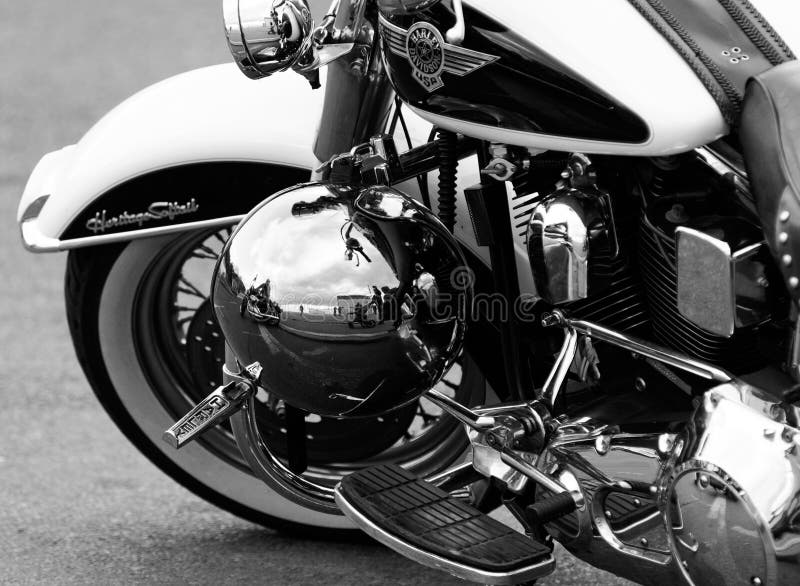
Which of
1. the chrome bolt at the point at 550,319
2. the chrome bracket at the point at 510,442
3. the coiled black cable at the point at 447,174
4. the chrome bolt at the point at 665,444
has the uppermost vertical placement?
the coiled black cable at the point at 447,174

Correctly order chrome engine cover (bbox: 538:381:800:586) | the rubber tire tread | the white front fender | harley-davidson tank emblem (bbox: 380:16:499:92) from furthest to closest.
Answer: the rubber tire tread
the white front fender
harley-davidson tank emblem (bbox: 380:16:499:92)
chrome engine cover (bbox: 538:381:800:586)

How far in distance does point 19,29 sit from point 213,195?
5.74 metres

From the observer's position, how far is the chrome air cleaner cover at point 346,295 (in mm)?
1934

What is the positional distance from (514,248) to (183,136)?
0.70m

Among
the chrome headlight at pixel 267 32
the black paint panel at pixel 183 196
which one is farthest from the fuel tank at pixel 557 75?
the black paint panel at pixel 183 196

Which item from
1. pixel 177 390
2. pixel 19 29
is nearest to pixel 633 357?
pixel 177 390

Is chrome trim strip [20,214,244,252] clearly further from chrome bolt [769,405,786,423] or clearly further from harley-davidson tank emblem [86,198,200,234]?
chrome bolt [769,405,786,423]

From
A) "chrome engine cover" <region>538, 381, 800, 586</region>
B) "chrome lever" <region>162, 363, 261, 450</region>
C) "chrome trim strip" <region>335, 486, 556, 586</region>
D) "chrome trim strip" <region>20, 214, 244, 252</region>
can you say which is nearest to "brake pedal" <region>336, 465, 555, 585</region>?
"chrome trim strip" <region>335, 486, 556, 586</region>

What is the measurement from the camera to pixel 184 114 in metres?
2.38

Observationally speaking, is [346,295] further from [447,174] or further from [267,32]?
[267,32]

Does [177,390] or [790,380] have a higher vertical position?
[790,380]

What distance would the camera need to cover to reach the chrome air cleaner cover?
6.34 ft

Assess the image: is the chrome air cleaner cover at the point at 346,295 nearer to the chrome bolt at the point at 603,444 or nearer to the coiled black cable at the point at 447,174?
the coiled black cable at the point at 447,174

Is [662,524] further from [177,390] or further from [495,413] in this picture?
[177,390]
